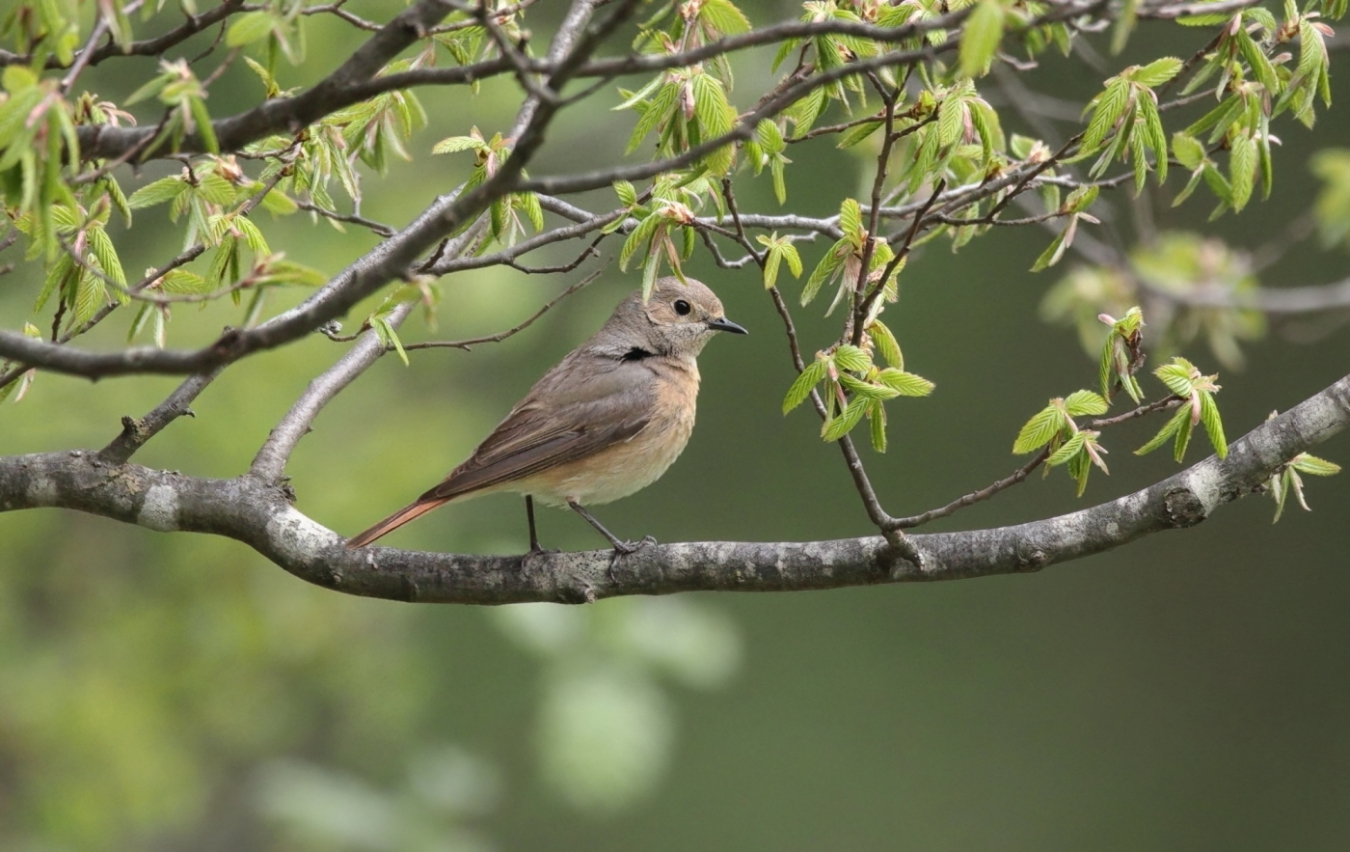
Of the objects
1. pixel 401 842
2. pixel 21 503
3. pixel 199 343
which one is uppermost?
pixel 21 503

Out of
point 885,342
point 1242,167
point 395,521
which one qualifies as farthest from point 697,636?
point 1242,167

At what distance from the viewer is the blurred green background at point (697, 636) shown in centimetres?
635

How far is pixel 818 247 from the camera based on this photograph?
11.6m

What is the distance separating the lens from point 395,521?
16.8 feet

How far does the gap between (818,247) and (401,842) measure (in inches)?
264

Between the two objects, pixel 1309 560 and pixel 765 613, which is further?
pixel 765 613

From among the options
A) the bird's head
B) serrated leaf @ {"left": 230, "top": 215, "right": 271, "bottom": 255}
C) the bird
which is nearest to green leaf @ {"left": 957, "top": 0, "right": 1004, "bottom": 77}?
serrated leaf @ {"left": 230, "top": 215, "right": 271, "bottom": 255}

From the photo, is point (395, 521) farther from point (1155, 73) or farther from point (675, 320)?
point (1155, 73)

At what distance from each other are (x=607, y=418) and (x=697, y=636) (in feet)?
3.40

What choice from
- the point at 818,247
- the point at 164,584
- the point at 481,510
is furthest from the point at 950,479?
the point at 164,584

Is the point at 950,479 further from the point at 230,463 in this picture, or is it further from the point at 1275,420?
the point at 1275,420

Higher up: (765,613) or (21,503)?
(21,503)

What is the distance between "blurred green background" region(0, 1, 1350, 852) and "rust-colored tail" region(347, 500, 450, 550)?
1.00 m

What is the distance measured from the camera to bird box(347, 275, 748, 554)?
5.78m
